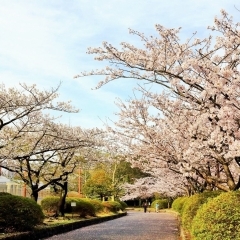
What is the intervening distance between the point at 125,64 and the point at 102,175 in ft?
125

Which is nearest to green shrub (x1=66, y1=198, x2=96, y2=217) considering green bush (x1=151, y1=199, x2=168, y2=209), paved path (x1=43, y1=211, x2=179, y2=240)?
paved path (x1=43, y1=211, x2=179, y2=240)

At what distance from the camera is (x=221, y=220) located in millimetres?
6875

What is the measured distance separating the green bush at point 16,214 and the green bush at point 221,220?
699 cm

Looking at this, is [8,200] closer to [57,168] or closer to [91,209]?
[57,168]

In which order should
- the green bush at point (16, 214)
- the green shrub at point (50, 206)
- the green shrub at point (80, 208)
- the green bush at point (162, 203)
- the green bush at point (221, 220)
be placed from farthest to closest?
the green bush at point (162, 203) < the green shrub at point (80, 208) < the green shrub at point (50, 206) < the green bush at point (16, 214) < the green bush at point (221, 220)

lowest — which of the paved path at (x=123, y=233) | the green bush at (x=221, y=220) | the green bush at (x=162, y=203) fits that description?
the paved path at (x=123, y=233)

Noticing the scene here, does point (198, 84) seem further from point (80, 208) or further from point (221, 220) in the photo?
point (80, 208)

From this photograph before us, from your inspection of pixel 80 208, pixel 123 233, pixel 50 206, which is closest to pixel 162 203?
pixel 80 208

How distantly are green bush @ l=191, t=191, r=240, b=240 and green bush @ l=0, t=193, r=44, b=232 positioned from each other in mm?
6986

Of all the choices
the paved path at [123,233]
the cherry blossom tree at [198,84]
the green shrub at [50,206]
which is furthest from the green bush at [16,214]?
the green shrub at [50,206]

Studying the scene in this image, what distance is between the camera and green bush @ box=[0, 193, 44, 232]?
39.9ft

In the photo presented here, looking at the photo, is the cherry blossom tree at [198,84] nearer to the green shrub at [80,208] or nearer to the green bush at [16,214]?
the green bush at [16,214]

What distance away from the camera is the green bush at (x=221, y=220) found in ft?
22.3

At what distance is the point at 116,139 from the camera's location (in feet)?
49.3
